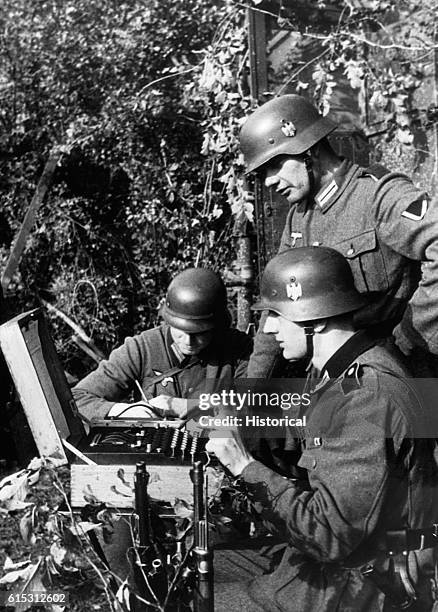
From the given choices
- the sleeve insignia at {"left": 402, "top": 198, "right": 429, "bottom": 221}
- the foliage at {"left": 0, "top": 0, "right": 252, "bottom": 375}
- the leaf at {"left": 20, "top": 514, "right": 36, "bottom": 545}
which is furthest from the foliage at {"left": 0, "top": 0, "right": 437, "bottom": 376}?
the leaf at {"left": 20, "top": 514, "right": 36, "bottom": 545}

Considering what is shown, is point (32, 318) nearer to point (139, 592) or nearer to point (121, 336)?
point (139, 592)

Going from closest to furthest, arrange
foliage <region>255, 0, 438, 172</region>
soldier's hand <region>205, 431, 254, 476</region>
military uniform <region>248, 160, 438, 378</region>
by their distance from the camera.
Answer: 1. soldier's hand <region>205, 431, 254, 476</region>
2. military uniform <region>248, 160, 438, 378</region>
3. foliage <region>255, 0, 438, 172</region>

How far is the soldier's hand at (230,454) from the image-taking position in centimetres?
233

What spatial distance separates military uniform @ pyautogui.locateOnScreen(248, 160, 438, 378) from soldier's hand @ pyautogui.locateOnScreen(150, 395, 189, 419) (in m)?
0.88

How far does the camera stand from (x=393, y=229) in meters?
3.12

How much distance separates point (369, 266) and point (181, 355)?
1.24 metres

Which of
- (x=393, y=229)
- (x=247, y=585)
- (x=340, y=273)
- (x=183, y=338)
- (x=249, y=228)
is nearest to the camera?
(x=340, y=273)

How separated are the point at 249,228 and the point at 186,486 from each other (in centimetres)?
388

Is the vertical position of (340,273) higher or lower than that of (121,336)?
higher

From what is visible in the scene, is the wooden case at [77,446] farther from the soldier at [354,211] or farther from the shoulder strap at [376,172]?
the shoulder strap at [376,172]

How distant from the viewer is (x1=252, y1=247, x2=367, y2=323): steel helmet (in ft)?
7.69

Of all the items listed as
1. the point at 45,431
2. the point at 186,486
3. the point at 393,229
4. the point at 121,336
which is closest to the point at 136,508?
the point at 186,486

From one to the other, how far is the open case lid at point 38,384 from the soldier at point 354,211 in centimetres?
119

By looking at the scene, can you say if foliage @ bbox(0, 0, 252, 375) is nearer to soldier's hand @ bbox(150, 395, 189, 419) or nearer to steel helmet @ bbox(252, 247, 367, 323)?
soldier's hand @ bbox(150, 395, 189, 419)
